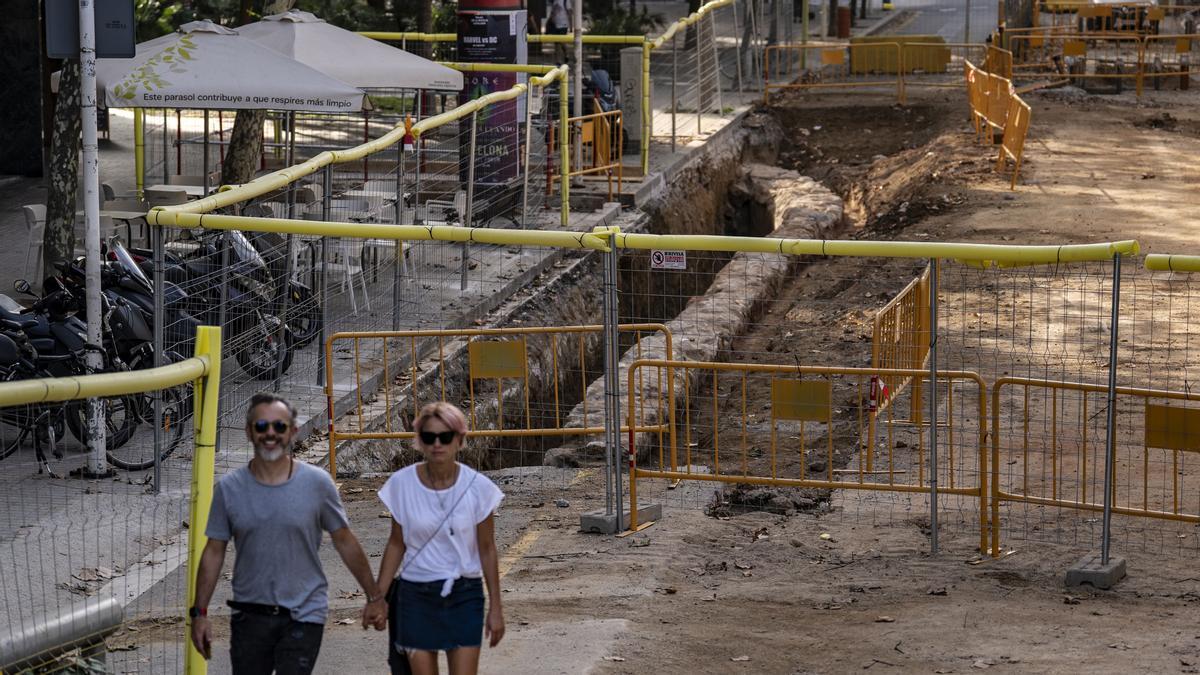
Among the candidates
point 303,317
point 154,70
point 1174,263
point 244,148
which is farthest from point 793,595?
point 244,148

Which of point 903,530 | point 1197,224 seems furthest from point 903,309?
point 1197,224

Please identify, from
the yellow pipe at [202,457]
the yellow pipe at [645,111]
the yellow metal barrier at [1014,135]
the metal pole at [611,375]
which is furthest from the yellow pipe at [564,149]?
the yellow pipe at [202,457]

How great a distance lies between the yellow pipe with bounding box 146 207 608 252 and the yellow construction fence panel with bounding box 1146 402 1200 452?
9.84 ft

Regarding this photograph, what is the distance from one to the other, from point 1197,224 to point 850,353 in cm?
656

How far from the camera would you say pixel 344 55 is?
16359 mm

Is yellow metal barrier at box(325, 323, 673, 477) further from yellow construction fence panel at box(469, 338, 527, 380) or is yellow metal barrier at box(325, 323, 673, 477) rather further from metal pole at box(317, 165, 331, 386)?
metal pole at box(317, 165, 331, 386)

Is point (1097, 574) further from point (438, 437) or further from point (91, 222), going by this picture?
point (91, 222)

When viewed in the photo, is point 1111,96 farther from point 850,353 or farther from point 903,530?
point 903,530

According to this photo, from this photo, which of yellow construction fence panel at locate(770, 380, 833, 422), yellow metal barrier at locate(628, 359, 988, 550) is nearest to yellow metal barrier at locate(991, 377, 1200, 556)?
yellow metal barrier at locate(628, 359, 988, 550)

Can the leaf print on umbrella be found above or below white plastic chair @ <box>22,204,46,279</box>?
above

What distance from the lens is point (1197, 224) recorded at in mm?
19203

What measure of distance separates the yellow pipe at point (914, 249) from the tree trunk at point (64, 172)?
628 cm

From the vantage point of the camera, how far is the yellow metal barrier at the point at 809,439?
885cm

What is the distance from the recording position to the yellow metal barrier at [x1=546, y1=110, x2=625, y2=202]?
774 inches
